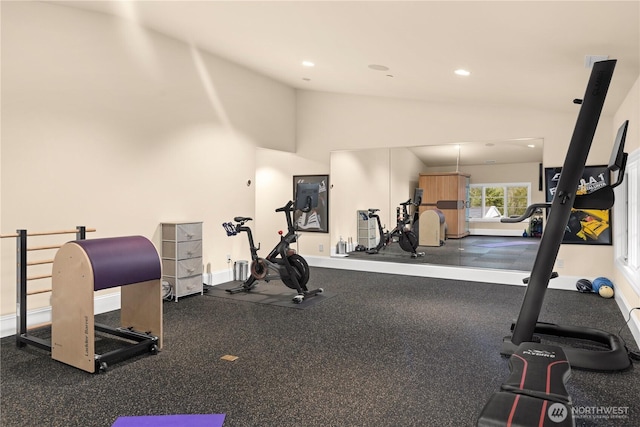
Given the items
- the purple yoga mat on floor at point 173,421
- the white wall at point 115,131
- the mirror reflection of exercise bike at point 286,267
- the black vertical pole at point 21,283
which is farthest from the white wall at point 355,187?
the purple yoga mat on floor at point 173,421

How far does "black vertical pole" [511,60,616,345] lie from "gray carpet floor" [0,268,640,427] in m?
0.39

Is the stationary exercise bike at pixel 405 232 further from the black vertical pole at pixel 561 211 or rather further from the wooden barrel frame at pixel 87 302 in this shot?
the wooden barrel frame at pixel 87 302

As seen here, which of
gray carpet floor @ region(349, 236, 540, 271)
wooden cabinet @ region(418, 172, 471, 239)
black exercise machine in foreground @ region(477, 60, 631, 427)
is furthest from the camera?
wooden cabinet @ region(418, 172, 471, 239)

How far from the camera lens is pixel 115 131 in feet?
16.4

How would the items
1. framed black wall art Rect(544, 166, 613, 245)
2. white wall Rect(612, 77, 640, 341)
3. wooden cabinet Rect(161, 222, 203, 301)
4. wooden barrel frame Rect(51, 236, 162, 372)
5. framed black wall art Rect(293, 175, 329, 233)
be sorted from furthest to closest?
framed black wall art Rect(293, 175, 329, 233) < framed black wall art Rect(544, 166, 613, 245) < wooden cabinet Rect(161, 222, 203, 301) < white wall Rect(612, 77, 640, 341) < wooden barrel frame Rect(51, 236, 162, 372)

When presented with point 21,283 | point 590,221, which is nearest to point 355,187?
point 590,221

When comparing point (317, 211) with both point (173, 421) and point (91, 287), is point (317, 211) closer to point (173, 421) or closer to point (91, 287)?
point (91, 287)

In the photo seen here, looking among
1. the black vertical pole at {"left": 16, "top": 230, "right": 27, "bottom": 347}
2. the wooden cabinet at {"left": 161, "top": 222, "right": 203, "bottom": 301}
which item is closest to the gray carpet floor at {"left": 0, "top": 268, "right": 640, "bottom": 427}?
the black vertical pole at {"left": 16, "top": 230, "right": 27, "bottom": 347}

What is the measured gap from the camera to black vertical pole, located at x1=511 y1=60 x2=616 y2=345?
10.7 ft

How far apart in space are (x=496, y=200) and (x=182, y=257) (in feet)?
15.4

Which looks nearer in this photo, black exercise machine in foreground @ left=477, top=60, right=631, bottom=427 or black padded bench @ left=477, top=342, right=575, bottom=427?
black padded bench @ left=477, top=342, right=575, bottom=427

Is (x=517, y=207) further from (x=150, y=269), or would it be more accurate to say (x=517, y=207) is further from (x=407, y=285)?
(x=150, y=269)

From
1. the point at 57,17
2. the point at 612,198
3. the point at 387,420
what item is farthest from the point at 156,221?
the point at 612,198

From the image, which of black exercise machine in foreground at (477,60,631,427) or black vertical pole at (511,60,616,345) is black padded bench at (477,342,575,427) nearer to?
black exercise machine in foreground at (477,60,631,427)
